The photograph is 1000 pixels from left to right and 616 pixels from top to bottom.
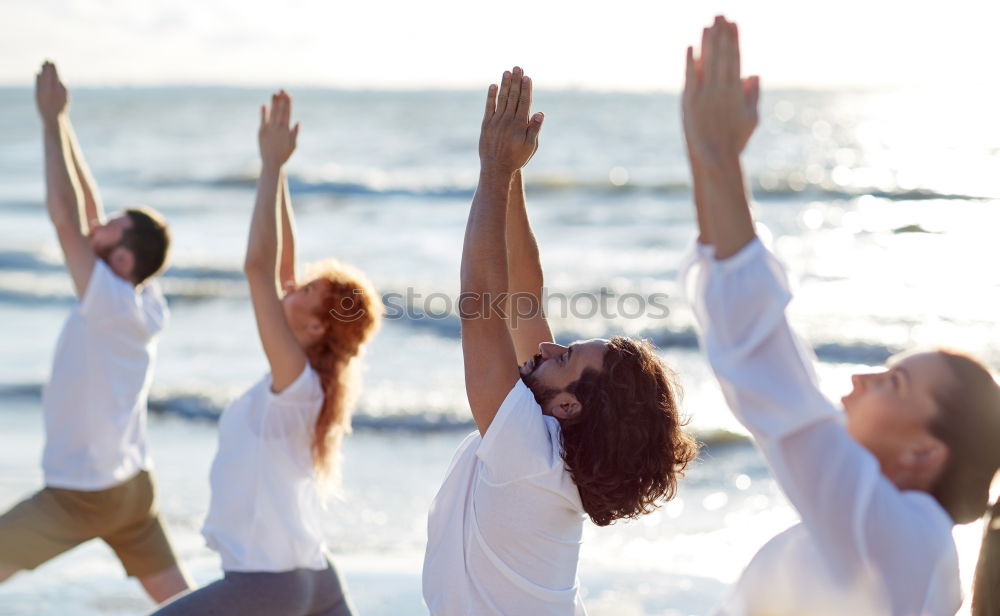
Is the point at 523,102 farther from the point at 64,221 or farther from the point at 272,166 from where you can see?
the point at 64,221

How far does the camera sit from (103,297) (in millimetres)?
4152

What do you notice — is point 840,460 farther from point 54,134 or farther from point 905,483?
point 54,134

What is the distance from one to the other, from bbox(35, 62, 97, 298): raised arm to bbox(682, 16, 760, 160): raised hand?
A: 3.31m

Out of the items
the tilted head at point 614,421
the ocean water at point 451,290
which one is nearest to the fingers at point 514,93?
the tilted head at point 614,421

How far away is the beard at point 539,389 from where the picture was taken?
2434mm

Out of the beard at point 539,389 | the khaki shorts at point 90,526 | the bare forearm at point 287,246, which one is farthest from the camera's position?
the bare forearm at point 287,246

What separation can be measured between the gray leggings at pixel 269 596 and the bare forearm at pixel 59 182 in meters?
1.76

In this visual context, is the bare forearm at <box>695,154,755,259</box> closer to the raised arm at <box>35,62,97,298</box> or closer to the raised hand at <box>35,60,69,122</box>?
the raised arm at <box>35,62,97,298</box>

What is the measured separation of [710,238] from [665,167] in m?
28.7

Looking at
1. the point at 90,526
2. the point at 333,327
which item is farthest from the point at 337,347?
the point at 90,526

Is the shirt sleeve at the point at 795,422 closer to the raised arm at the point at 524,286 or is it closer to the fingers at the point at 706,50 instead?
the fingers at the point at 706,50

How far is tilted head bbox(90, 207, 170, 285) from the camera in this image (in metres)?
4.34

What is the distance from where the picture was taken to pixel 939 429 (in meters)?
1.74

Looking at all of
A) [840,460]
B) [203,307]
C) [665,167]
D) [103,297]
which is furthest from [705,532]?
[665,167]
